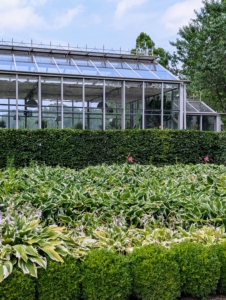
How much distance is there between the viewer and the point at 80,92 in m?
14.7

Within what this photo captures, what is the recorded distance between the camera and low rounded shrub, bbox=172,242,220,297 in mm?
2779

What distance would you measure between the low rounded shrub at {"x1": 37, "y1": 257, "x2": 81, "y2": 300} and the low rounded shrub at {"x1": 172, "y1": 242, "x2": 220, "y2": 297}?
845 mm

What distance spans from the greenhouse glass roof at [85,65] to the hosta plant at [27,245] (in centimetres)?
1147

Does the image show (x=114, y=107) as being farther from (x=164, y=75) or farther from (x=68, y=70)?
(x=164, y=75)

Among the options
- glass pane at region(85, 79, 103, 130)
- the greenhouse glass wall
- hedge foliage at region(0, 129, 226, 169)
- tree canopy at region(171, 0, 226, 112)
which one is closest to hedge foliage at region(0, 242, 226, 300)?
hedge foliage at region(0, 129, 226, 169)

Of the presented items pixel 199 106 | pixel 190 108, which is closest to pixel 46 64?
pixel 190 108

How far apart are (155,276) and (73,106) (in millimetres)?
12514

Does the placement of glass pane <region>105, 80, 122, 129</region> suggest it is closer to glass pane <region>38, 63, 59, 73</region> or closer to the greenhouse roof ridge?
glass pane <region>38, 63, 59, 73</region>

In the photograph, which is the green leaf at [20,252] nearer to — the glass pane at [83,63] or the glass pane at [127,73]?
the glass pane at [127,73]

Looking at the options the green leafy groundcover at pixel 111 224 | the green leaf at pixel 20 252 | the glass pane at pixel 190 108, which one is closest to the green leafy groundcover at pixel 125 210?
the green leafy groundcover at pixel 111 224

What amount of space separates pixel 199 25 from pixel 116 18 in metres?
6.70

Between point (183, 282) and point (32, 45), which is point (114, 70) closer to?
point (32, 45)

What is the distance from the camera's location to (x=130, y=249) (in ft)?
9.53

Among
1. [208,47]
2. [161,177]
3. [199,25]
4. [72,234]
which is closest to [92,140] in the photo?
[161,177]
